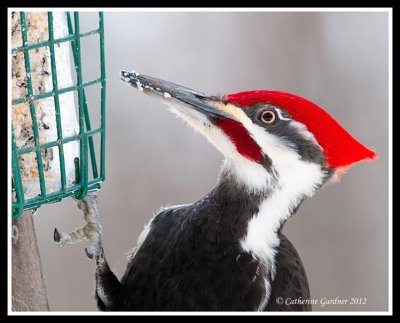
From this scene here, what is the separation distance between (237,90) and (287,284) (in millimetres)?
2348

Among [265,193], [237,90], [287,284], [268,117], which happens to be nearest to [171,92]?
[268,117]

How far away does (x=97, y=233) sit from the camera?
2.79 m

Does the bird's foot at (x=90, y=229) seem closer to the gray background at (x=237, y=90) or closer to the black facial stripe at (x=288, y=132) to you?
the black facial stripe at (x=288, y=132)

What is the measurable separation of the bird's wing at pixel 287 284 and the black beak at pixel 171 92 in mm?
569

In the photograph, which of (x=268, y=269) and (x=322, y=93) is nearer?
(x=268, y=269)

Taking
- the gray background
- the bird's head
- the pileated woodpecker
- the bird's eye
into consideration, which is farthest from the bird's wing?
the gray background

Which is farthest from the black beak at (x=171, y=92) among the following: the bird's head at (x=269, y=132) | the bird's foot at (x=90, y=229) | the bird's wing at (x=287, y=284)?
the bird's wing at (x=287, y=284)

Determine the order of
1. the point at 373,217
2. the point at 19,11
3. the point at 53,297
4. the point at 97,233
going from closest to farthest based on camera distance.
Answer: the point at 19,11
the point at 97,233
the point at 53,297
the point at 373,217

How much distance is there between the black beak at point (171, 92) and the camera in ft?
8.55

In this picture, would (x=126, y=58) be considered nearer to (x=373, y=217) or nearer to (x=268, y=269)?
(x=373, y=217)

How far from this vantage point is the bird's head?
2.68m

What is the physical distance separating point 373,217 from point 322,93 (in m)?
0.87

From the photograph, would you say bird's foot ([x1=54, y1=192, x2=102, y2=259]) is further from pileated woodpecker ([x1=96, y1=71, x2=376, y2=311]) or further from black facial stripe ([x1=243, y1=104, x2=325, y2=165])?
black facial stripe ([x1=243, y1=104, x2=325, y2=165])

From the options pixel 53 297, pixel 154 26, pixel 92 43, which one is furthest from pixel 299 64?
pixel 53 297
